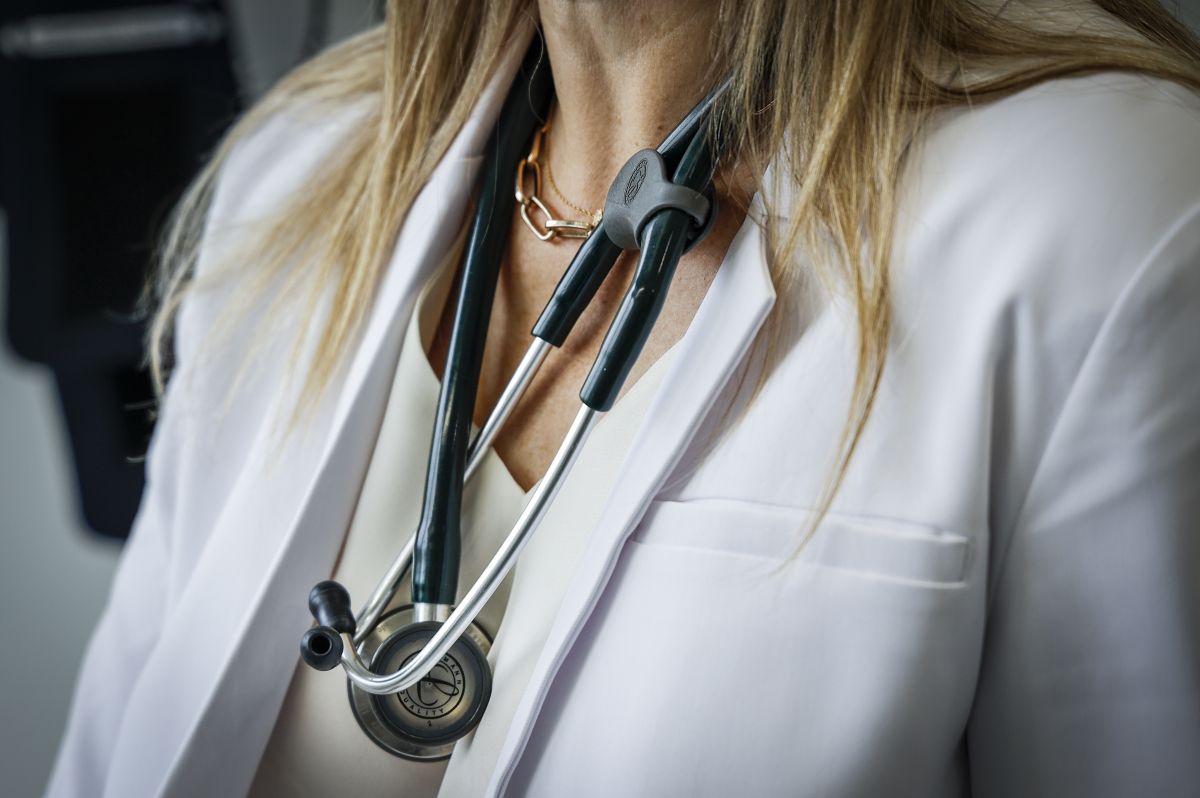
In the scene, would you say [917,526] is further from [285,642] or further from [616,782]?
[285,642]

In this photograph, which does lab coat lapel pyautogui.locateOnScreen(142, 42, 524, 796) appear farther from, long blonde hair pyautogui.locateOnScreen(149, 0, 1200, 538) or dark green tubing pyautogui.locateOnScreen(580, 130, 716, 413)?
dark green tubing pyautogui.locateOnScreen(580, 130, 716, 413)

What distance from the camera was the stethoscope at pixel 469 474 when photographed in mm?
613

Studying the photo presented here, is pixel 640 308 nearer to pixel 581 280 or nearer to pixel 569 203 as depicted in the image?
pixel 581 280

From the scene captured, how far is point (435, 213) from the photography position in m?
0.80

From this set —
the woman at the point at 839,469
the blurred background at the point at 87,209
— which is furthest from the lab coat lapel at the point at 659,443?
the blurred background at the point at 87,209

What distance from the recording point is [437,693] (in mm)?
666

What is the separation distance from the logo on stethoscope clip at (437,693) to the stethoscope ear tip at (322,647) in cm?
6

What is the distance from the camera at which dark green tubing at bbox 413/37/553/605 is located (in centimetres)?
67

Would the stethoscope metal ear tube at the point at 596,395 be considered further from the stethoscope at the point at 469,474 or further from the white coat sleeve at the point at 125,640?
the white coat sleeve at the point at 125,640

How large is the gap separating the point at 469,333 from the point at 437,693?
229 mm

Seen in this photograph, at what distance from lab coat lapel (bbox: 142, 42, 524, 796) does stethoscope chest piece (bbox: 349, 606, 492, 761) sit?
8 cm

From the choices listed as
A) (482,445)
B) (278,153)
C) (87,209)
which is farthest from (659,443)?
(87,209)

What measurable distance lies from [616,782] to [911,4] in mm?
460

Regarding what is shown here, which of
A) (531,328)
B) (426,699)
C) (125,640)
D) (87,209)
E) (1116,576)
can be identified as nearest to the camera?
(1116,576)
